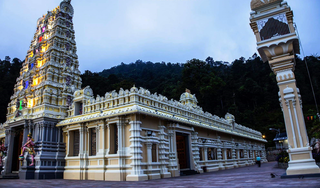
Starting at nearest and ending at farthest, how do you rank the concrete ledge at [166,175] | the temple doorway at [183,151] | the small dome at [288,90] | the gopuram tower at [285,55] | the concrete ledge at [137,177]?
1. the gopuram tower at [285,55]
2. the small dome at [288,90]
3. the concrete ledge at [137,177]
4. the concrete ledge at [166,175]
5. the temple doorway at [183,151]

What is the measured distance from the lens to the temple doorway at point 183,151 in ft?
60.9

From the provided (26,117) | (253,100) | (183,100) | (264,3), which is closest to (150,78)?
(253,100)

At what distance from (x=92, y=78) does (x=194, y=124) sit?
40.1 m

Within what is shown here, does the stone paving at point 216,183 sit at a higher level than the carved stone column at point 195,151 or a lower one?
lower

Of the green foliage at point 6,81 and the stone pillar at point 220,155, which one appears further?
the green foliage at point 6,81

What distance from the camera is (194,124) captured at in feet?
62.0

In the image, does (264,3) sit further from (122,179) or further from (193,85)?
(193,85)

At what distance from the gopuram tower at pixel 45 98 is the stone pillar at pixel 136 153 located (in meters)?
7.78

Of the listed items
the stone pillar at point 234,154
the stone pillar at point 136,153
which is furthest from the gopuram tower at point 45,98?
the stone pillar at point 234,154

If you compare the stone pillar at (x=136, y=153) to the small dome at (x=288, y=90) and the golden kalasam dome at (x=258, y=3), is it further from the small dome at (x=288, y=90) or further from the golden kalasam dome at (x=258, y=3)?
the golden kalasam dome at (x=258, y=3)

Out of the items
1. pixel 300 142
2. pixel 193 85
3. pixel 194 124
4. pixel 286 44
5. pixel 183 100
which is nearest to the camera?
pixel 300 142

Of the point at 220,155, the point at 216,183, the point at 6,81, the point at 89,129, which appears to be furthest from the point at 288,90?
the point at 6,81

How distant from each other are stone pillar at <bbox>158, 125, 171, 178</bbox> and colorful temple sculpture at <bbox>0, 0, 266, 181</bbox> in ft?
0.19

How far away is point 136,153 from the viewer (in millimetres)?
13766
